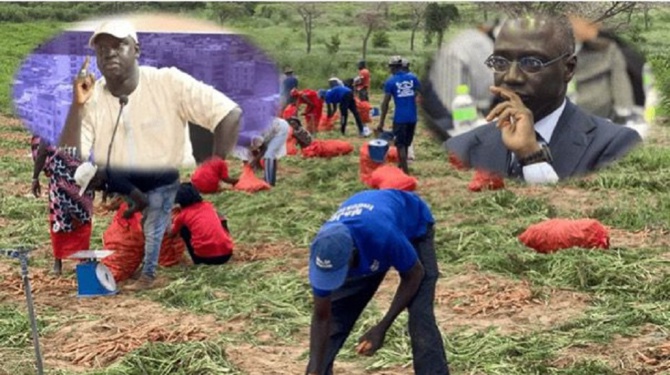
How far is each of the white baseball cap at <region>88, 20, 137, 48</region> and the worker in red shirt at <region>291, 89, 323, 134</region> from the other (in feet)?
34.8

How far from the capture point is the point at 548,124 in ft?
5.31

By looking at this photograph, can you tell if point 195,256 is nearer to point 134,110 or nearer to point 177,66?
point 134,110

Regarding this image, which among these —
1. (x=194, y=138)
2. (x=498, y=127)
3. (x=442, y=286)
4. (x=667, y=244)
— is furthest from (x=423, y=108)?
(x=667, y=244)

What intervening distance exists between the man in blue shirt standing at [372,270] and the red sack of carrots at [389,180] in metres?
4.69

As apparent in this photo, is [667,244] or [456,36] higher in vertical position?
[456,36]

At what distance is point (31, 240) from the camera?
8.88 meters

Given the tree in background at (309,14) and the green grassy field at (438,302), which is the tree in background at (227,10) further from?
the tree in background at (309,14)

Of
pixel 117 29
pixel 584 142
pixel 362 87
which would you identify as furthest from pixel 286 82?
pixel 362 87

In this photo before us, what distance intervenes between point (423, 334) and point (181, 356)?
1690 mm

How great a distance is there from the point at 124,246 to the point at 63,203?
0.58m

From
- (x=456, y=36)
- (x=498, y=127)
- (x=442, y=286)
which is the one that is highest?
(x=456, y=36)

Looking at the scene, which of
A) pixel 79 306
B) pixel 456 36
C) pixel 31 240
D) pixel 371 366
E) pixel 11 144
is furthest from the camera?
pixel 11 144

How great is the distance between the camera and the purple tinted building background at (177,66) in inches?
109

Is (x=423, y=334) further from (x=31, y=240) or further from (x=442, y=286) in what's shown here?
(x=31, y=240)
